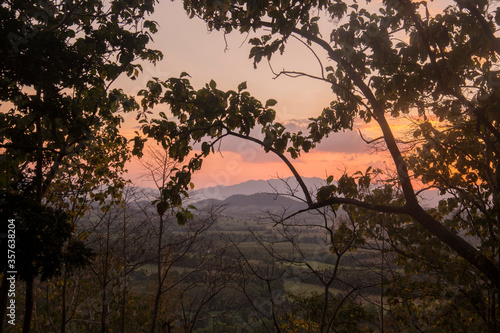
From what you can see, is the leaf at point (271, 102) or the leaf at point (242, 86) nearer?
the leaf at point (242, 86)

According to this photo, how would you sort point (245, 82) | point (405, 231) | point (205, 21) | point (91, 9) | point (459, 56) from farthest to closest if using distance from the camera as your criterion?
1. point (405, 231)
2. point (91, 9)
3. point (205, 21)
4. point (459, 56)
5. point (245, 82)

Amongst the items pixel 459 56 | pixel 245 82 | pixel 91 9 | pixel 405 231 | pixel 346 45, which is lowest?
pixel 405 231

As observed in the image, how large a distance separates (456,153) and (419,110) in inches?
64.4

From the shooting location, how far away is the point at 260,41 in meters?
4.08

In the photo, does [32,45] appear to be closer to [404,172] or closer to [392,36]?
[392,36]

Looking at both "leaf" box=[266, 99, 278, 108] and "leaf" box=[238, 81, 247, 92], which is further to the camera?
"leaf" box=[266, 99, 278, 108]

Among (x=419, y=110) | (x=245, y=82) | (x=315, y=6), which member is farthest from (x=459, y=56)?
(x=245, y=82)

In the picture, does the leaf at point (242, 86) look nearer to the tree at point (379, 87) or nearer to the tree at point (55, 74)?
the tree at point (379, 87)

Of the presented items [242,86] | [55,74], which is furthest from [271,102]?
[55,74]

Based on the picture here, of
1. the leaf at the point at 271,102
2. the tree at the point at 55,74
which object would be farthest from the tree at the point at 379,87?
the tree at the point at 55,74

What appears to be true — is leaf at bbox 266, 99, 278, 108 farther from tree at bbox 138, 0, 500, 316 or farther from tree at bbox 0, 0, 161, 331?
tree at bbox 0, 0, 161, 331

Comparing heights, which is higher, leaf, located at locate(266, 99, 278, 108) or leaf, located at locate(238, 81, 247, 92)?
leaf, located at locate(238, 81, 247, 92)

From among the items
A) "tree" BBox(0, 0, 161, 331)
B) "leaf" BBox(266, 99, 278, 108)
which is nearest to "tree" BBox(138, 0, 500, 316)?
"leaf" BBox(266, 99, 278, 108)

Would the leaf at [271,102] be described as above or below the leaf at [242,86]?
below
